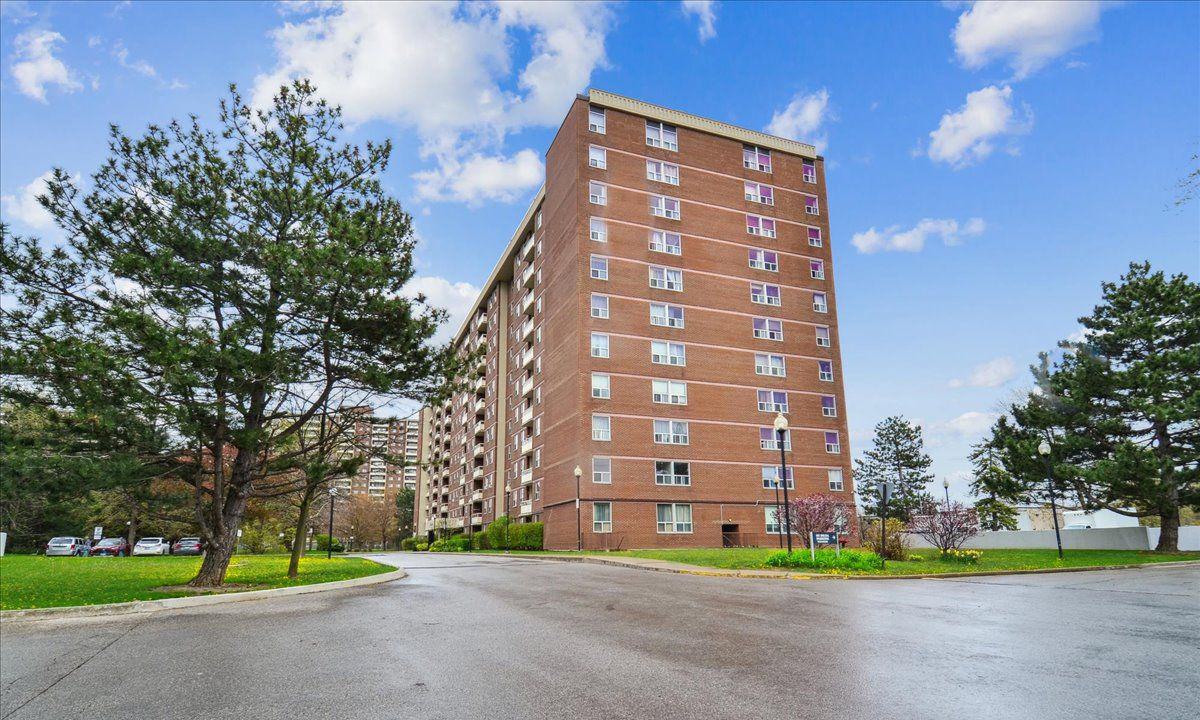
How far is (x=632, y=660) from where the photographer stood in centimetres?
701

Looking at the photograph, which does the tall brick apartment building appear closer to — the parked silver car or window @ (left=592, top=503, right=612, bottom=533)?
window @ (left=592, top=503, right=612, bottom=533)

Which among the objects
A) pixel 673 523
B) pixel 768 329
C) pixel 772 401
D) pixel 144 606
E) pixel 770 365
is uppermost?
pixel 768 329

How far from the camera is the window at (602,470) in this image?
42344 millimetres

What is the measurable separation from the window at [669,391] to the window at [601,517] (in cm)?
788

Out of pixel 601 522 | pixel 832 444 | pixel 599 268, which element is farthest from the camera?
pixel 832 444

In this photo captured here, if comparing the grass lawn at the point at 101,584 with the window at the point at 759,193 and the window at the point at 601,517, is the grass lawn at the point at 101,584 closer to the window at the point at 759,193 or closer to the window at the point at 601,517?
the window at the point at 601,517

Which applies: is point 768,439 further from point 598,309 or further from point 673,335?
point 598,309

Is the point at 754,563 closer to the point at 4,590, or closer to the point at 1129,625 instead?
the point at 1129,625

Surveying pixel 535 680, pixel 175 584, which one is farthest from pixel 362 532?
pixel 535 680

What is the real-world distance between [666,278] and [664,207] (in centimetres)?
544

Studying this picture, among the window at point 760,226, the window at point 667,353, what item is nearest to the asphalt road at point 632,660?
the window at point 667,353

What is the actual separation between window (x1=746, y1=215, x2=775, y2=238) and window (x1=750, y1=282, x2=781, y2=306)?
4130mm

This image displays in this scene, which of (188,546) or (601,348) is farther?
(188,546)

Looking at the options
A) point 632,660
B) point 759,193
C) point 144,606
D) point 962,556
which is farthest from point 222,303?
point 759,193
